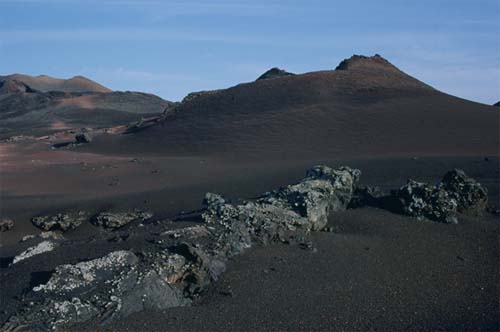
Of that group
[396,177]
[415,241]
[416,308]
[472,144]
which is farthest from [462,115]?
[416,308]

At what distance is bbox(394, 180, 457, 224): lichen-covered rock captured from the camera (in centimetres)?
1281

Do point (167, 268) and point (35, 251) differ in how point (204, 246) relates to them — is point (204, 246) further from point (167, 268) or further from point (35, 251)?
point (35, 251)

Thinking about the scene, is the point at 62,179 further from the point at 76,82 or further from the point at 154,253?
the point at 76,82

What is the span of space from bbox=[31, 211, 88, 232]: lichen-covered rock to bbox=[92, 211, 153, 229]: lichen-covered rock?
1.66ft

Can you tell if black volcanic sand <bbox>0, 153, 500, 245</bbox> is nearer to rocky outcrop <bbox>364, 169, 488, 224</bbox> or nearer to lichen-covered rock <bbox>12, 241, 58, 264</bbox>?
rocky outcrop <bbox>364, 169, 488, 224</bbox>

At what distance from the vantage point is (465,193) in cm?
1352

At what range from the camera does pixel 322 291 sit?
895cm

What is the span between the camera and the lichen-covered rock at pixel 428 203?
504 inches

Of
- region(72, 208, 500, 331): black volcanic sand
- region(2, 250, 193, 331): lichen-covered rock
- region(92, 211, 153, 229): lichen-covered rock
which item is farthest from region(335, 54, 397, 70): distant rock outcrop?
region(2, 250, 193, 331): lichen-covered rock

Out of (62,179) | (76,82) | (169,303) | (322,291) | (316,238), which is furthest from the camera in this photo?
(76,82)

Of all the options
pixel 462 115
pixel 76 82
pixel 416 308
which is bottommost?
pixel 416 308

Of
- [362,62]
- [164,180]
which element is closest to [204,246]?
[164,180]

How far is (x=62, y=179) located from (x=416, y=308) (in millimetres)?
18151

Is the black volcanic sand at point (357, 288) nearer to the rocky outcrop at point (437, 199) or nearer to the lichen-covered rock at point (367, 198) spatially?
the rocky outcrop at point (437, 199)
